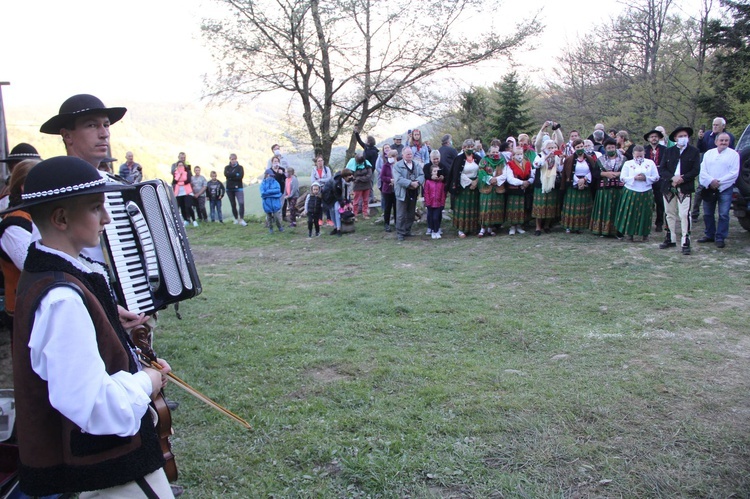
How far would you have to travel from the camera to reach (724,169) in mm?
8930

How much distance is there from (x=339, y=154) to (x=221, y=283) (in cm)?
1251

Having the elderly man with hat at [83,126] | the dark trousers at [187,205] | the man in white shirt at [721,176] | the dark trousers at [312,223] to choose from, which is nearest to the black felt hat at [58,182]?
the elderly man with hat at [83,126]

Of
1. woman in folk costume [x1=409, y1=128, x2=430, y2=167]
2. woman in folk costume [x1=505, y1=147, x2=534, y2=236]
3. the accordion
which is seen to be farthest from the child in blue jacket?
the accordion

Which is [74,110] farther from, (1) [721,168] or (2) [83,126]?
(1) [721,168]

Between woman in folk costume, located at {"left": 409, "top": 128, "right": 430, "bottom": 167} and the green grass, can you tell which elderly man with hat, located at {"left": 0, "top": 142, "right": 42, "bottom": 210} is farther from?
woman in folk costume, located at {"left": 409, "top": 128, "right": 430, "bottom": 167}

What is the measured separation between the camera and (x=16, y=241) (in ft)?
9.01

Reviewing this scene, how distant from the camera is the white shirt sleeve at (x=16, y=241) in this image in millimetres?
2746

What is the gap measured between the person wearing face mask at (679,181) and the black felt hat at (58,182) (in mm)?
9022

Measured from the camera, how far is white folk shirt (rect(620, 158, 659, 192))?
9594 millimetres

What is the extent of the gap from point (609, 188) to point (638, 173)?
2.38ft

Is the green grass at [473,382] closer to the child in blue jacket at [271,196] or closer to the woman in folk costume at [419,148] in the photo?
the woman in folk costume at [419,148]

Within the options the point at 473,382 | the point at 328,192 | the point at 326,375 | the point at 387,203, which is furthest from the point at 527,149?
the point at 326,375

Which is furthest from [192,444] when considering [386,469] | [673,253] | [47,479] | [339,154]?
[339,154]

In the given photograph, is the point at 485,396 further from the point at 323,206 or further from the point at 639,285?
the point at 323,206
